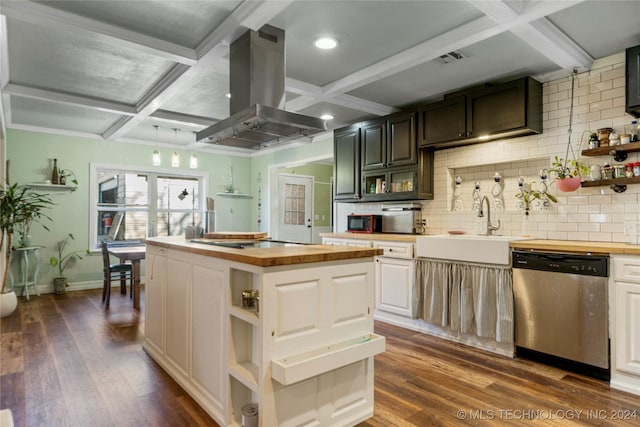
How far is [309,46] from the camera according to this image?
9.66 ft

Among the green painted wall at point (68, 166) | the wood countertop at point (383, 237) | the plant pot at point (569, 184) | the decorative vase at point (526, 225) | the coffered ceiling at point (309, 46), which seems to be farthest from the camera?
the green painted wall at point (68, 166)

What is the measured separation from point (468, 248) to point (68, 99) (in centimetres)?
437

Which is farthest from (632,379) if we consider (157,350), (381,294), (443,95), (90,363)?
(90,363)

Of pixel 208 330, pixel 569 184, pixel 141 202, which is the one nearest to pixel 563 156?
pixel 569 184

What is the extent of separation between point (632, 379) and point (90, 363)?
3879mm

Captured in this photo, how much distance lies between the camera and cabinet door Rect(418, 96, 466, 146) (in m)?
3.73

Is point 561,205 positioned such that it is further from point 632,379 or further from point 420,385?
point 420,385

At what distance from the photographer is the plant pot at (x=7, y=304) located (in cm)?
413

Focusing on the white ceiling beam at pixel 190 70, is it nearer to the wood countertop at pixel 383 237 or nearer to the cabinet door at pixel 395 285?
the wood countertop at pixel 383 237

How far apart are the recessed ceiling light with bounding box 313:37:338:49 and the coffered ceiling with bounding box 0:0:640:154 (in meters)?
0.05

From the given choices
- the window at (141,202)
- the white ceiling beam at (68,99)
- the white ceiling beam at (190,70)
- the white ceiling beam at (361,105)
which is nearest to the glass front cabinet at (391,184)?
the white ceiling beam at (361,105)

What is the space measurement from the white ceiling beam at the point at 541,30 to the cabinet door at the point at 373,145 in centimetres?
188

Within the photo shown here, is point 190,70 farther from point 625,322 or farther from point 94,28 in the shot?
point 625,322

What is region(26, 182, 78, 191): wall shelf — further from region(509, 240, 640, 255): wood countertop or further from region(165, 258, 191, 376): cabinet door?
region(509, 240, 640, 255): wood countertop
